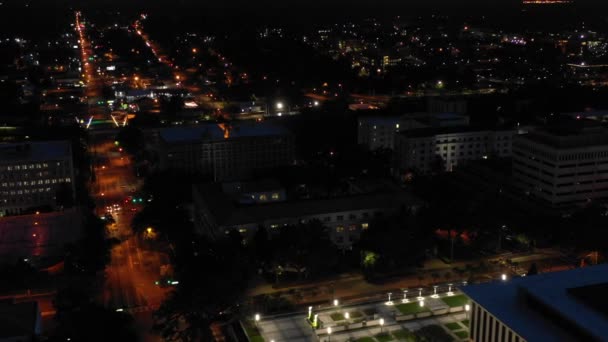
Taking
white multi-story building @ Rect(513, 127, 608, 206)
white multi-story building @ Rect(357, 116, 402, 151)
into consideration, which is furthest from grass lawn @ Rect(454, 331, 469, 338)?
white multi-story building @ Rect(357, 116, 402, 151)

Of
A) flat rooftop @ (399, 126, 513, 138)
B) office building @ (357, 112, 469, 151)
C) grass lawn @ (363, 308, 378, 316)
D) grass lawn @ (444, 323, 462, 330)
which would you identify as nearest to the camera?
grass lawn @ (444, 323, 462, 330)

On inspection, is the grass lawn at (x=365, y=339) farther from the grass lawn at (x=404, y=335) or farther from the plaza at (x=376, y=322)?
the grass lawn at (x=404, y=335)

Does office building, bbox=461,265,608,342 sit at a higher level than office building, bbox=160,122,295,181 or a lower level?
lower

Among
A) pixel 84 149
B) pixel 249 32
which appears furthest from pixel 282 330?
pixel 249 32

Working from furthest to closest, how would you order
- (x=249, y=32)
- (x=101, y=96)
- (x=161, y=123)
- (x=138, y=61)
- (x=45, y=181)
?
(x=249, y=32) → (x=138, y=61) → (x=101, y=96) → (x=161, y=123) → (x=45, y=181)

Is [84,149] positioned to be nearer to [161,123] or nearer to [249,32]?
[161,123]

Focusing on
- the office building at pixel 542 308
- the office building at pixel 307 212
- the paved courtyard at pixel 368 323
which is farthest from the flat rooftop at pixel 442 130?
the office building at pixel 542 308

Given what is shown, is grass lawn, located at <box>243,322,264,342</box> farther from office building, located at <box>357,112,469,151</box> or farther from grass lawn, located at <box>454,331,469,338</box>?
office building, located at <box>357,112,469,151</box>
